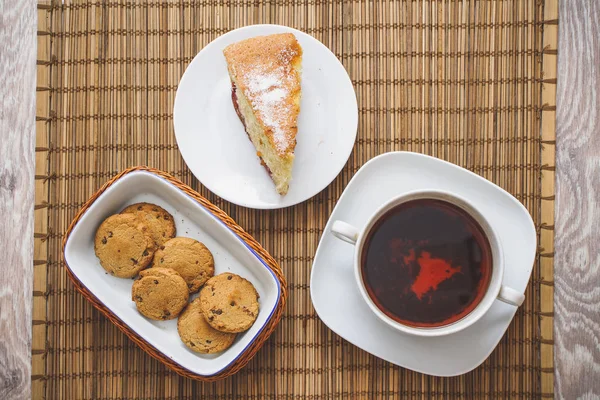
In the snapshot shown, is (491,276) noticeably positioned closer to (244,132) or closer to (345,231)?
(345,231)

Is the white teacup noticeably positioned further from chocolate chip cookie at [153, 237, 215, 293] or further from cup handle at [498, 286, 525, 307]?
chocolate chip cookie at [153, 237, 215, 293]

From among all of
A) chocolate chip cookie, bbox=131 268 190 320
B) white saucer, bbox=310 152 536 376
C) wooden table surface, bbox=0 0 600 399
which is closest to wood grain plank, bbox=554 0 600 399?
wooden table surface, bbox=0 0 600 399

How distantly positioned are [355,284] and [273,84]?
52 centimetres

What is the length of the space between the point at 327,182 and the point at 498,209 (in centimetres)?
40

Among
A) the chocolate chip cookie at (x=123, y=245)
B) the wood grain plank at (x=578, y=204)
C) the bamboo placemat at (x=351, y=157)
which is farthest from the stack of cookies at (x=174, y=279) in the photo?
the wood grain plank at (x=578, y=204)

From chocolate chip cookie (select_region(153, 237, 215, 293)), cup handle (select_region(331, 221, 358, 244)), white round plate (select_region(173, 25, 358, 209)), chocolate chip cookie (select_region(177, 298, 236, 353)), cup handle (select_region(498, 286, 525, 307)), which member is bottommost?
chocolate chip cookie (select_region(177, 298, 236, 353))

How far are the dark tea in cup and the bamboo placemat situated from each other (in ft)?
0.91

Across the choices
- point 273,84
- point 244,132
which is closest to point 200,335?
point 244,132

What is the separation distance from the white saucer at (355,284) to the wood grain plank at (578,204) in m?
0.24

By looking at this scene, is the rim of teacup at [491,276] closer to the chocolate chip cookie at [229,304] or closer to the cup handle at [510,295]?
the cup handle at [510,295]

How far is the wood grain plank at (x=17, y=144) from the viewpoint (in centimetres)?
143

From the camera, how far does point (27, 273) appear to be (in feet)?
4.69

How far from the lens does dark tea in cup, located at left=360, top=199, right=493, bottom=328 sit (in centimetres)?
114

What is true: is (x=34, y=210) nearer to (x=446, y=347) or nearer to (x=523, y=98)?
(x=446, y=347)
